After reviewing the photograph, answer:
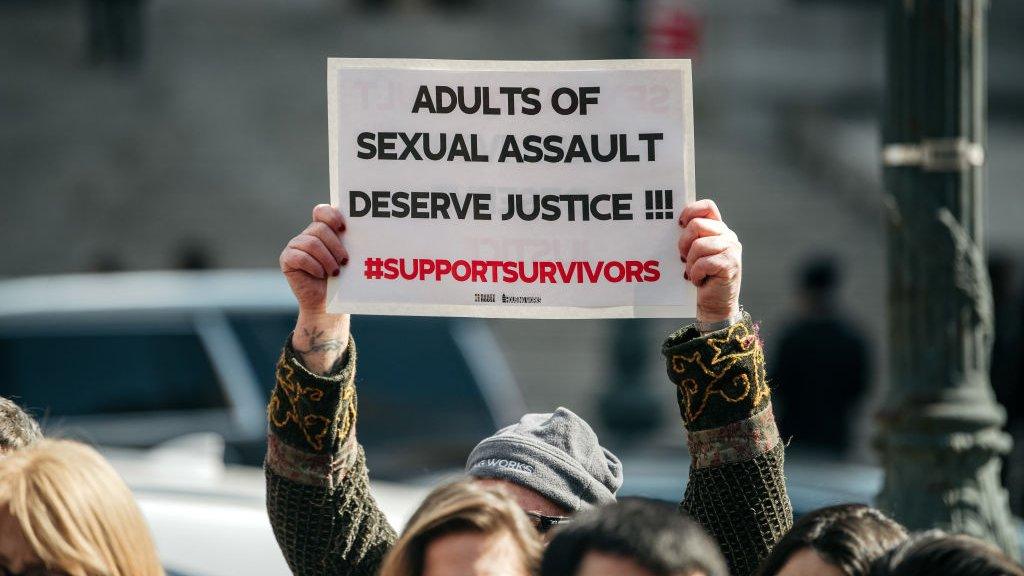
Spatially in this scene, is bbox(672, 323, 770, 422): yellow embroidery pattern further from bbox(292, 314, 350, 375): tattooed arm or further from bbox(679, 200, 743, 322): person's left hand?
bbox(292, 314, 350, 375): tattooed arm

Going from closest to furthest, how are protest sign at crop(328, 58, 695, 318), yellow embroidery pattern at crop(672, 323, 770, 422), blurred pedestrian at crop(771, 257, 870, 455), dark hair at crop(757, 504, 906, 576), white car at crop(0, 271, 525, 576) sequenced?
dark hair at crop(757, 504, 906, 576), yellow embroidery pattern at crop(672, 323, 770, 422), protest sign at crop(328, 58, 695, 318), white car at crop(0, 271, 525, 576), blurred pedestrian at crop(771, 257, 870, 455)

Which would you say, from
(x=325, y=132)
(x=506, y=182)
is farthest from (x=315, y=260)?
(x=325, y=132)

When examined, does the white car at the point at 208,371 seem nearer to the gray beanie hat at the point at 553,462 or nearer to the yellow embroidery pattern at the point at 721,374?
the gray beanie hat at the point at 553,462

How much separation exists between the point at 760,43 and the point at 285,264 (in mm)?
18740

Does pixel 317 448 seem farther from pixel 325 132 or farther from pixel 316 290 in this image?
pixel 325 132

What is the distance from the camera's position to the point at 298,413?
8.75 ft

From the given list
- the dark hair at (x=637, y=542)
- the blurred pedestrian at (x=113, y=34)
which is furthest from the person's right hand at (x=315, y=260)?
the blurred pedestrian at (x=113, y=34)

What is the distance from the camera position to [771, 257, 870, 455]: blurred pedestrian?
8.27 m

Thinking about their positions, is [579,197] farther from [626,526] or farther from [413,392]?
[413,392]

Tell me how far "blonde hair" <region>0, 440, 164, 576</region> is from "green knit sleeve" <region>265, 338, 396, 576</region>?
0.29 meters

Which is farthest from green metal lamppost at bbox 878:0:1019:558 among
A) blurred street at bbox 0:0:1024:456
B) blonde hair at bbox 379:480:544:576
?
blurred street at bbox 0:0:1024:456

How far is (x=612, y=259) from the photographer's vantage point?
281 centimetres

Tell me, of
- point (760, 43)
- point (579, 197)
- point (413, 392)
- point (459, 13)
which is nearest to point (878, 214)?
point (760, 43)

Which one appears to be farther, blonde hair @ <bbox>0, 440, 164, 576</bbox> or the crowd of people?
blonde hair @ <bbox>0, 440, 164, 576</bbox>
